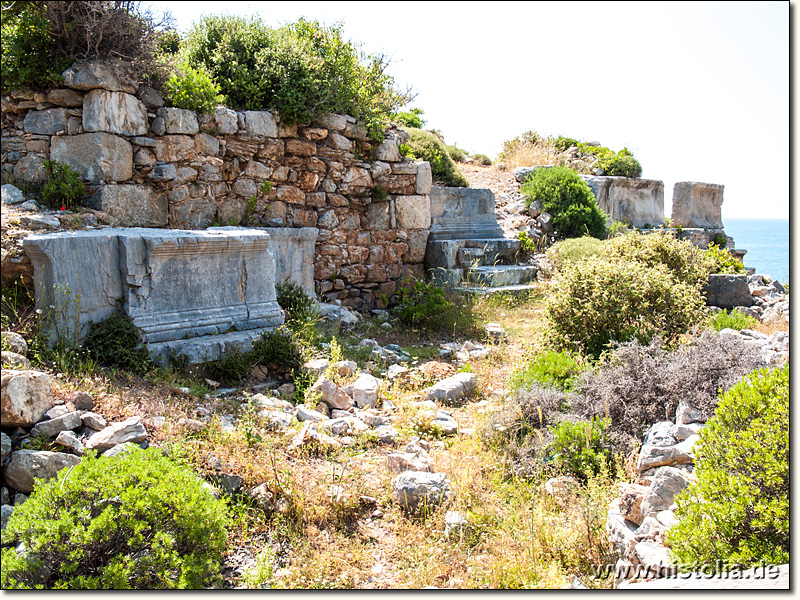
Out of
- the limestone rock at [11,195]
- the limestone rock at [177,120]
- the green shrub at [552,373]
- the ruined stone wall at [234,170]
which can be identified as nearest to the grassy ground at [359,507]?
the green shrub at [552,373]

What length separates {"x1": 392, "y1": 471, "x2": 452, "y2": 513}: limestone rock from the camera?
3135 mm

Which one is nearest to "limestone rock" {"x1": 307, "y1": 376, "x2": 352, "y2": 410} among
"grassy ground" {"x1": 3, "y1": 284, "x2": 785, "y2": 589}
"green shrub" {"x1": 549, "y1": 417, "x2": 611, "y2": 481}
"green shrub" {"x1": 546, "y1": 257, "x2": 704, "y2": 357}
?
"grassy ground" {"x1": 3, "y1": 284, "x2": 785, "y2": 589}

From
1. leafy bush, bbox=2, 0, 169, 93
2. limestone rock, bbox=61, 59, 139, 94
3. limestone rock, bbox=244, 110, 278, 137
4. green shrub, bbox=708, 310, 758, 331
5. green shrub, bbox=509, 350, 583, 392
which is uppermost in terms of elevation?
leafy bush, bbox=2, 0, 169, 93

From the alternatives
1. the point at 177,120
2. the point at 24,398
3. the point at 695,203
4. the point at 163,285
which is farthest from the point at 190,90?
the point at 695,203

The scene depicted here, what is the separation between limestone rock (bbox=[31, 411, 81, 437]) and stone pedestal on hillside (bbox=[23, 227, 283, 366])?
116cm

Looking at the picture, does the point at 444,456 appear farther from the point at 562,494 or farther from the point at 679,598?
the point at 679,598

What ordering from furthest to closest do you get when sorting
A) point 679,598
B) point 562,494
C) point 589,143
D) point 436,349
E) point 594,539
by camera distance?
1. point 589,143
2. point 436,349
3. point 562,494
4. point 594,539
5. point 679,598

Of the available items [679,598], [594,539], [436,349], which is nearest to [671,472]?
[594,539]

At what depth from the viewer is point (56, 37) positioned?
5312 millimetres

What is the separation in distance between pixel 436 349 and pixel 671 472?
3.78 meters

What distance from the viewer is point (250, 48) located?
6.73 m

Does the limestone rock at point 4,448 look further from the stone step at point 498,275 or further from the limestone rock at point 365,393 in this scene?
the stone step at point 498,275

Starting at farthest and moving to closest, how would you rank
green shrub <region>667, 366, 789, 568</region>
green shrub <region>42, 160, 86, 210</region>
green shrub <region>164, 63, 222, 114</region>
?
green shrub <region>164, 63, 222, 114</region>
green shrub <region>42, 160, 86, 210</region>
green shrub <region>667, 366, 789, 568</region>

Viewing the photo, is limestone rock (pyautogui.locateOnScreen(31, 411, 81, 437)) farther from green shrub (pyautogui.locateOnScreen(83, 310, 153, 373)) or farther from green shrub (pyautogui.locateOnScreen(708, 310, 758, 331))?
green shrub (pyautogui.locateOnScreen(708, 310, 758, 331))
